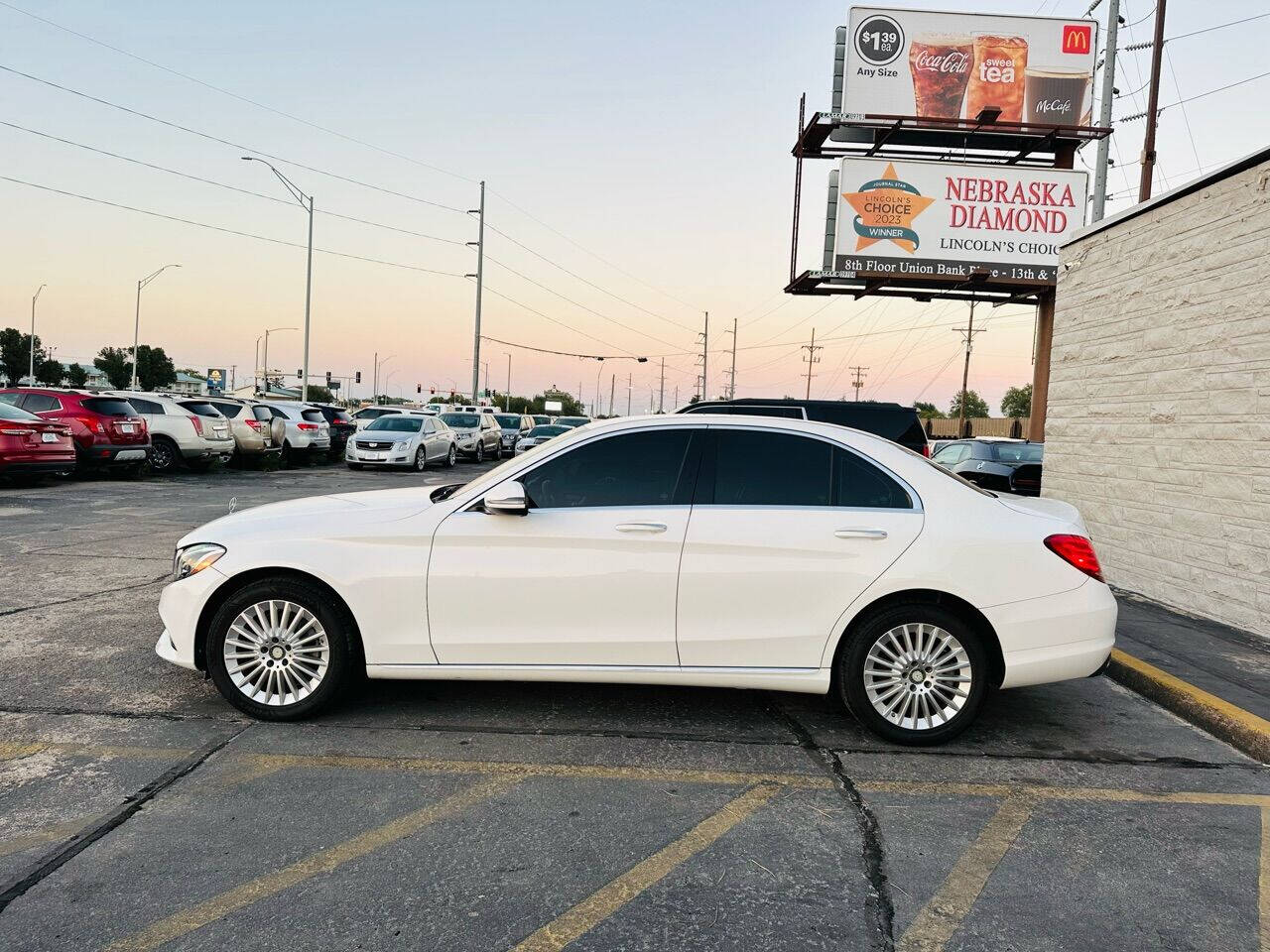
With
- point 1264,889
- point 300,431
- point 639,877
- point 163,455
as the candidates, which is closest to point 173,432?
point 163,455

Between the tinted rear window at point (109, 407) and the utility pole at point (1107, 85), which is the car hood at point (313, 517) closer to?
the tinted rear window at point (109, 407)

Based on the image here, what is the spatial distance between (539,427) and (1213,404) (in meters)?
23.5

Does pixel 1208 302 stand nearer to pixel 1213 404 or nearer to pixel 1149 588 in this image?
pixel 1213 404

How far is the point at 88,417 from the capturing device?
638 inches

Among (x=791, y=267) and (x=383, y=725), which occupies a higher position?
(x=791, y=267)

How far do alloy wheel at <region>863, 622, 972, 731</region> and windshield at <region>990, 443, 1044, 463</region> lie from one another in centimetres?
1320

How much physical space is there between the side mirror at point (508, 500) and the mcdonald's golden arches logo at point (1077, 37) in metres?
28.7

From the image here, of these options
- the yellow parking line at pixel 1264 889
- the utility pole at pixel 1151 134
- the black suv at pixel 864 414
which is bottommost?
the yellow parking line at pixel 1264 889

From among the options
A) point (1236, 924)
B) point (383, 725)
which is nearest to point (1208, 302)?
point (1236, 924)

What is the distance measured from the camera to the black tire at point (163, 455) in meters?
19.3

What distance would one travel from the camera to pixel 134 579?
785 cm

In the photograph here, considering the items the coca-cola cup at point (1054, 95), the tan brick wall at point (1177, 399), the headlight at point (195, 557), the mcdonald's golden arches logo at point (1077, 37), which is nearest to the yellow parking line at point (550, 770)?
the headlight at point (195, 557)

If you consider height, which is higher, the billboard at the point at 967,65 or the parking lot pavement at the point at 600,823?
the billboard at the point at 967,65

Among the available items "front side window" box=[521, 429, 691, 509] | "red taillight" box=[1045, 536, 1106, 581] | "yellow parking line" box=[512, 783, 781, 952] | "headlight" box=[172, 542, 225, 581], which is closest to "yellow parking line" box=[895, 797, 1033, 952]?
"yellow parking line" box=[512, 783, 781, 952]
